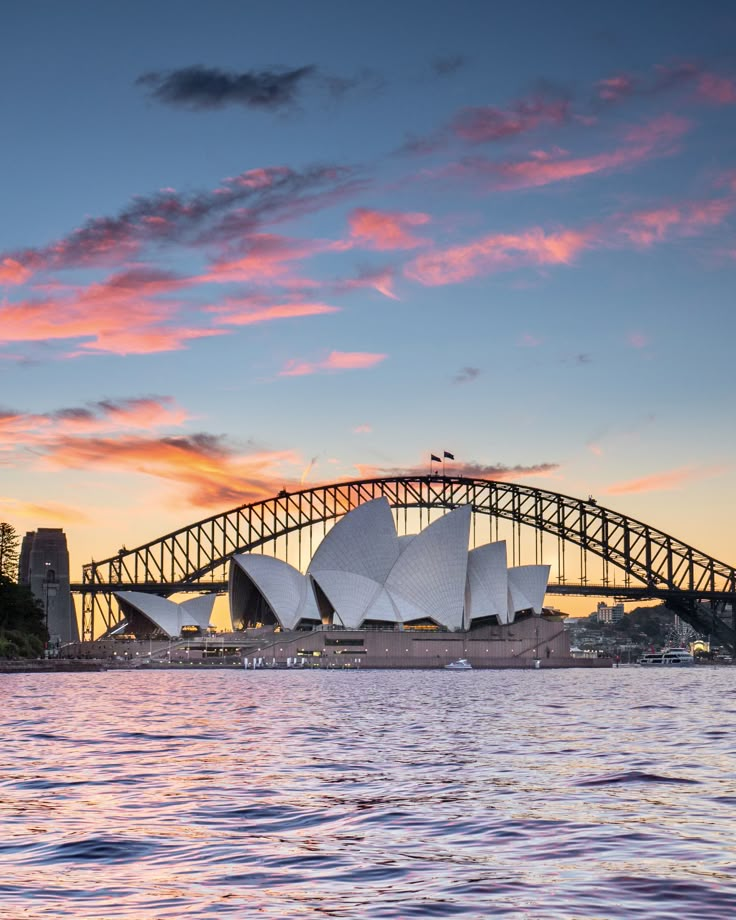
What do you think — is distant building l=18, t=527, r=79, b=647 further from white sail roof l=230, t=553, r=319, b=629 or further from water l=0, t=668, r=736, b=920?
water l=0, t=668, r=736, b=920

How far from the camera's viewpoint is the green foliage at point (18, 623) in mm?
129250

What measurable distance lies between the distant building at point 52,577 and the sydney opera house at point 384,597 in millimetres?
24284

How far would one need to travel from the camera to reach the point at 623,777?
82.7 feet

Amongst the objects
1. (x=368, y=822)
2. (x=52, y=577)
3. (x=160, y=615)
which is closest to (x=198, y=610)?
→ (x=160, y=615)

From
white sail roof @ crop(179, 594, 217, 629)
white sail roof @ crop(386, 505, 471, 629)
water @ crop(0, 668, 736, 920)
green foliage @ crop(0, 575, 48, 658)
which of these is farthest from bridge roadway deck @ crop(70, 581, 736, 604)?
water @ crop(0, 668, 736, 920)

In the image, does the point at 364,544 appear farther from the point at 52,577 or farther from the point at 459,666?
the point at 52,577

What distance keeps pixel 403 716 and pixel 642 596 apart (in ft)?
443

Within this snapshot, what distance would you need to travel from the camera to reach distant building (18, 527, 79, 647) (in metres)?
167

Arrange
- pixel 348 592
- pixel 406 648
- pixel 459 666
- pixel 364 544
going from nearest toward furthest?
pixel 459 666 < pixel 364 544 < pixel 348 592 < pixel 406 648

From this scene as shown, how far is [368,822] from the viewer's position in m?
19.1

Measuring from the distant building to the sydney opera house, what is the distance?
79.7 ft

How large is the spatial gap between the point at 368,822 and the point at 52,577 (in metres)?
154

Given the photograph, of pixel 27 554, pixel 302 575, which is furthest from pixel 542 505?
pixel 27 554

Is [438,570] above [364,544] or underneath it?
underneath
